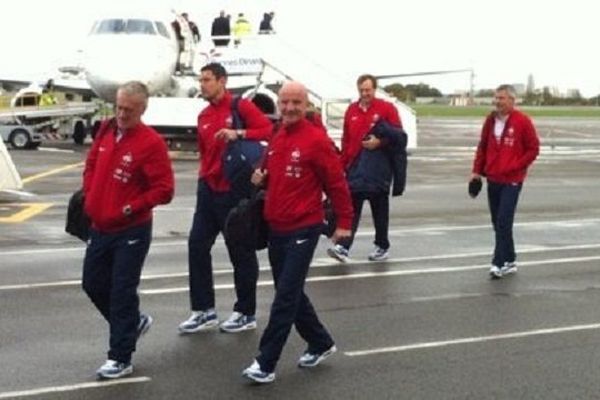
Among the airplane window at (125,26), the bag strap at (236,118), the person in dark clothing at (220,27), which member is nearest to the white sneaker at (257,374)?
the bag strap at (236,118)

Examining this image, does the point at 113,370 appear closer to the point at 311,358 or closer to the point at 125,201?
the point at 125,201

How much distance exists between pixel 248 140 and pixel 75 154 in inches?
955

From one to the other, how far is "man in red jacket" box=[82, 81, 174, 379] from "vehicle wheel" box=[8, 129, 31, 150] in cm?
2772

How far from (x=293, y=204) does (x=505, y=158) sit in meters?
4.62

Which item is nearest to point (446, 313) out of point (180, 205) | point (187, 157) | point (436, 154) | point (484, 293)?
point (484, 293)

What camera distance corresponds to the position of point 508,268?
448 inches

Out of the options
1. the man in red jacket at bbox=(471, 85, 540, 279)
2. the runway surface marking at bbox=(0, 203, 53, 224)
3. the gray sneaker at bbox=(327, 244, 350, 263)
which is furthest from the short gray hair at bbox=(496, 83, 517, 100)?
the runway surface marking at bbox=(0, 203, 53, 224)

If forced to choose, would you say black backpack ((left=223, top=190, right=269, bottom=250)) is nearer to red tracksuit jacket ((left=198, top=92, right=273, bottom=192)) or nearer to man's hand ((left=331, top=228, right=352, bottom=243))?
man's hand ((left=331, top=228, right=352, bottom=243))

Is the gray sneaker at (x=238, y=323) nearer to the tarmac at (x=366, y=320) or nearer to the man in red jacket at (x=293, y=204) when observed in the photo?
the tarmac at (x=366, y=320)

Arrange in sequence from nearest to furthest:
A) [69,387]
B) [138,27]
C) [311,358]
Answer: [69,387], [311,358], [138,27]

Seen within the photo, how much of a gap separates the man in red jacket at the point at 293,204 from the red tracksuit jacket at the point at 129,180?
0.67 m

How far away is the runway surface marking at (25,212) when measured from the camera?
15.5m

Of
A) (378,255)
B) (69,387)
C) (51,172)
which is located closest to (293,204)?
(69,387)

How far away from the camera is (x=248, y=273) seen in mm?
8312
